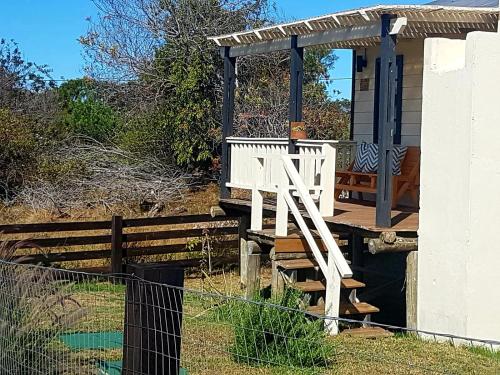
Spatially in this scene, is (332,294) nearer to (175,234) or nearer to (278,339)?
(278,339)

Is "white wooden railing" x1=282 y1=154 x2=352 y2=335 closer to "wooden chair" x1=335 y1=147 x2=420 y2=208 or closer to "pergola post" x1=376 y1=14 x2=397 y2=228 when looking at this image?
"pergola post" x1=376 y1=14 x2=397 y2=228

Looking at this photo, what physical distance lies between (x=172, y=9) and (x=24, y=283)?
16.4 metres

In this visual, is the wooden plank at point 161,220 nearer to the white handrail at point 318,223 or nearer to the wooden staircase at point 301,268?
the wooden staircase at point 301,268

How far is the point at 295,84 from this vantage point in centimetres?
1202

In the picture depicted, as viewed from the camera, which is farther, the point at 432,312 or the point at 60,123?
the point at 60,123

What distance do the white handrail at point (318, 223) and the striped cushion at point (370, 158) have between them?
9.18 ft

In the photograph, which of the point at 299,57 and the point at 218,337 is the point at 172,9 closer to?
the point at 299,57

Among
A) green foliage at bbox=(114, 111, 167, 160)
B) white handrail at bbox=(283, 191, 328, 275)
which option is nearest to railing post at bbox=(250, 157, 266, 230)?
white handrail at bbox=(283, 191, 328, 275)

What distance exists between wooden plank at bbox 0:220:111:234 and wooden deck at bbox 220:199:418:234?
2.25 m

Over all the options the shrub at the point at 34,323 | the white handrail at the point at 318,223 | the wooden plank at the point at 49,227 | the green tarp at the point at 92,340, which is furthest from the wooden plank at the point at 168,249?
the shrub at the point at 34,323

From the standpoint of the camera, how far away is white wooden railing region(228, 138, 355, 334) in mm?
9500

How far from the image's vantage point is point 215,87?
21.0 m

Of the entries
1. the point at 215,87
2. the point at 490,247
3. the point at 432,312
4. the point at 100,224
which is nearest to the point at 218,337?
the point at 432,312

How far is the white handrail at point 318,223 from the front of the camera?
9352 mm
